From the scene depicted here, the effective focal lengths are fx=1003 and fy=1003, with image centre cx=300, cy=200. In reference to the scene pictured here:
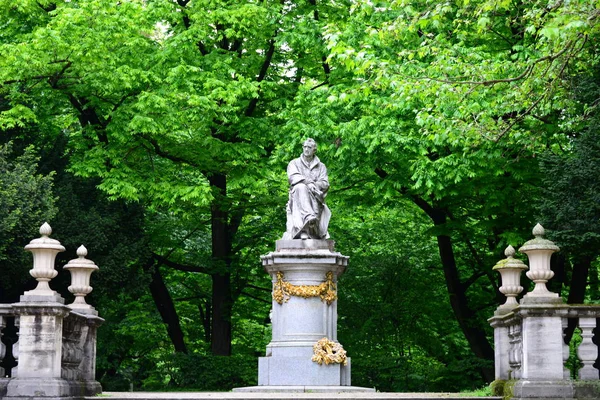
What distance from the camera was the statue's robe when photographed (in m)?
17.6

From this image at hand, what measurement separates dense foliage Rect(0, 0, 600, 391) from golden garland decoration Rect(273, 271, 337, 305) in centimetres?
321

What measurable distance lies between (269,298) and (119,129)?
342 inches

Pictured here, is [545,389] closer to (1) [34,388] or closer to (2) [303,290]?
(2) [303,290]

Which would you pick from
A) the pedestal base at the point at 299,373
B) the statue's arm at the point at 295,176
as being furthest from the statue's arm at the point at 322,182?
the pedestal base at the point at 299,373

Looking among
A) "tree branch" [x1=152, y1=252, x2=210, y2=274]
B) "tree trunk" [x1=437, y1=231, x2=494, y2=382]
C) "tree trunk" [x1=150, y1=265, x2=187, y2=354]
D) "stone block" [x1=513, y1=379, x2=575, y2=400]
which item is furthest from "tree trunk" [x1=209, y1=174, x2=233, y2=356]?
"stone block" [x1=513, y1=379, x2=575, y2=400]

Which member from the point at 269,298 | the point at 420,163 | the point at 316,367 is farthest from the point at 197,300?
the point at 316,367

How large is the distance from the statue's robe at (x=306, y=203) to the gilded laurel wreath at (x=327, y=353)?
1922 millimetres

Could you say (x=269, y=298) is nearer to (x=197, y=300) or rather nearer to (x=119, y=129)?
(x=197, y=300)

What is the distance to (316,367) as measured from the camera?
1692 cm

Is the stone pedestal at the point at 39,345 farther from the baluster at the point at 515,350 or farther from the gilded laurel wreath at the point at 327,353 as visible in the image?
the baluster at the point at 515,350

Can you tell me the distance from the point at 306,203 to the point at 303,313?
1.93 meters

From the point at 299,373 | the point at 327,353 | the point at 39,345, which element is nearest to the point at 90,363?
the point at 39,345

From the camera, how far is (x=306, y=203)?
17.7m

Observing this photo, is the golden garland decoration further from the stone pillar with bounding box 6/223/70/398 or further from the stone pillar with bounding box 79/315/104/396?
the stone pillar with bounding box 6/223/70/398
